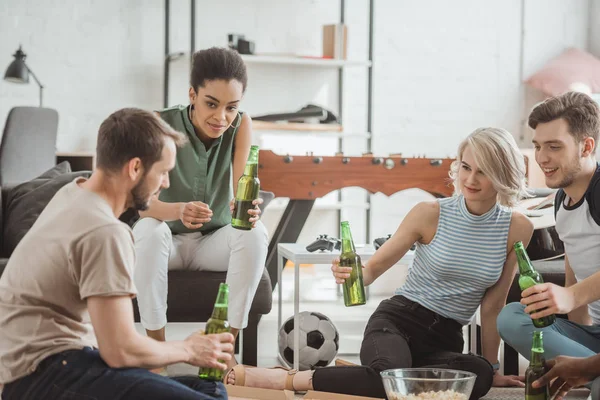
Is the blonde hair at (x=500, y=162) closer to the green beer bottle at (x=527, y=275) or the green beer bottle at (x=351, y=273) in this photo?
the green beer bottle at (x=527, y=275)

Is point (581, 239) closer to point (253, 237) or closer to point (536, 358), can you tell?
point (536, 358)

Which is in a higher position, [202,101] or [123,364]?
[202,101]

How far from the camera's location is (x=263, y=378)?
236 centimetres

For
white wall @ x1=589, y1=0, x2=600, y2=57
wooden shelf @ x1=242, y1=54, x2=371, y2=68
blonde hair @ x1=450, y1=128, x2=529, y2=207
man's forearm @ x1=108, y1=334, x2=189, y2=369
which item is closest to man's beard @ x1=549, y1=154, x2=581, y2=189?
blonde hair @ x1=450, y1=128, x2=529, y2=207

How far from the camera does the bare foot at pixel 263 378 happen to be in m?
2.35

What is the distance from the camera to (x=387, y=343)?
2279 mm

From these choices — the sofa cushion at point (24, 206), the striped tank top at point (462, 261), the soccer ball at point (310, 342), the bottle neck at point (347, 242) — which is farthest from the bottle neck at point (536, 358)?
the sofa cushion at point (24, 206)

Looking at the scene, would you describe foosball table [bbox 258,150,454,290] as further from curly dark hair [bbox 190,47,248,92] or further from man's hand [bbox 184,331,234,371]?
man's hand [bbox 184,331,234,371]

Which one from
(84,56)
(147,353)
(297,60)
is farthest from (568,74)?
(147,353)

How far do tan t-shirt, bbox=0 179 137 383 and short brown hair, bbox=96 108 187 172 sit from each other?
0.08 meters

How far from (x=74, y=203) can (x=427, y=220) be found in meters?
1.20

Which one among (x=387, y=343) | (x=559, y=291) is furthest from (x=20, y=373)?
(x=559, y=291)

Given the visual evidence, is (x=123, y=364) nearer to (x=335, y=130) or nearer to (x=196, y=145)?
(x=196, y=145)

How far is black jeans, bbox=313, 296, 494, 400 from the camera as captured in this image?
2.23m
